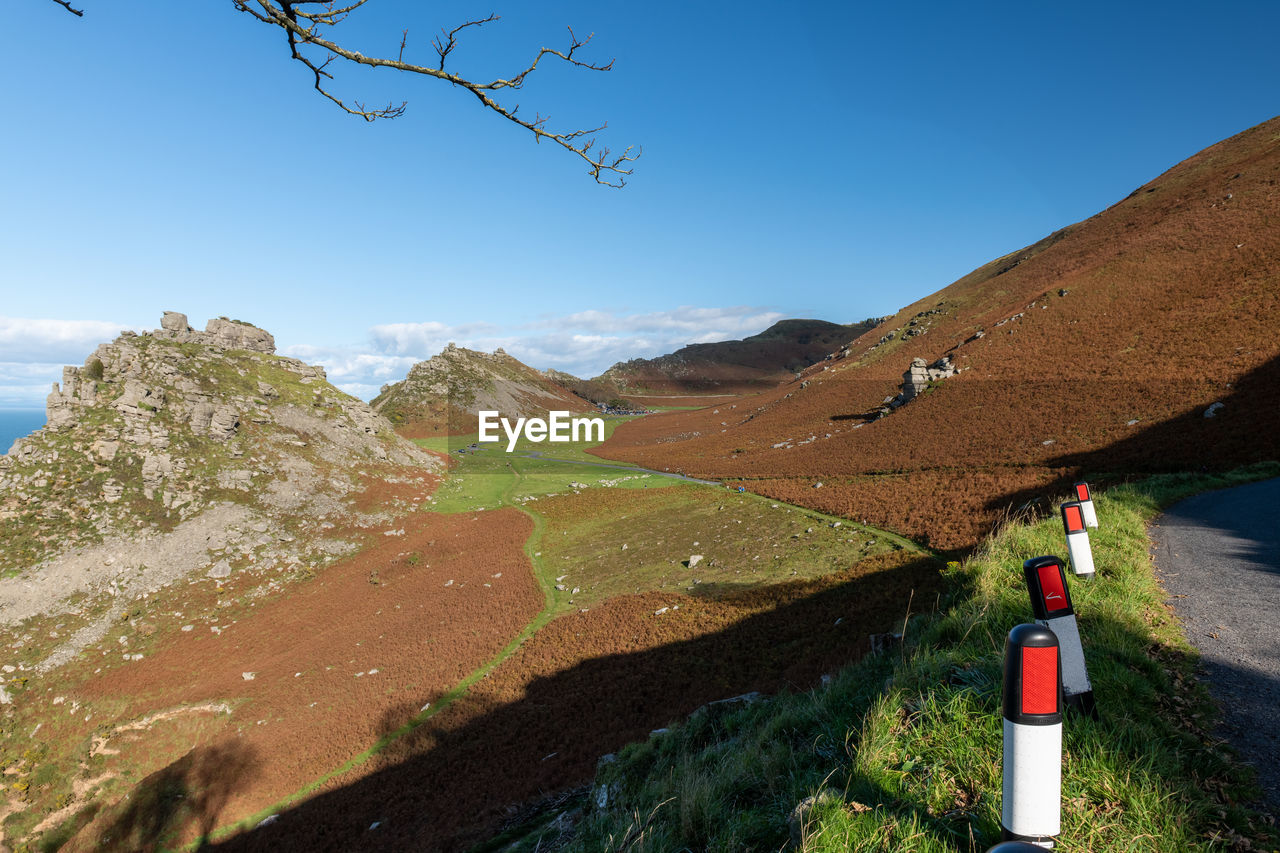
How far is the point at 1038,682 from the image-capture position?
2.22m

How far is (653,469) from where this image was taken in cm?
5106

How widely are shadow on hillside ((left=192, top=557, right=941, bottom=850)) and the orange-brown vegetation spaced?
1.59 m

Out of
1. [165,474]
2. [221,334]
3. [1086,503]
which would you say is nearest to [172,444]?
[165,474]

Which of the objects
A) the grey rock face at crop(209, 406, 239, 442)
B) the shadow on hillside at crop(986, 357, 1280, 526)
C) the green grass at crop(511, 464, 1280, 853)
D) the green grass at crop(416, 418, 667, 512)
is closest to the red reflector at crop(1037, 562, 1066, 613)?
the green grass at crop(511, 464, 1280, 853)

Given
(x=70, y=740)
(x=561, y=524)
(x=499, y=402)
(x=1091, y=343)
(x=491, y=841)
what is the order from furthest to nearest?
(x=499, y=402)
(x=561, y=524)
(x=1091, y=343)
(x=70, y=740)
(x=491, y=841)

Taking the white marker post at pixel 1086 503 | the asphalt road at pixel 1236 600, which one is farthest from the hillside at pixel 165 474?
the white marker post at pixel 1086 503

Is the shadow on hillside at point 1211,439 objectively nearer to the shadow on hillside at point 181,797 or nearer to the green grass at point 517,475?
the green grass at point 517,475

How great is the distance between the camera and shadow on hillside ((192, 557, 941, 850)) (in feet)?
39.3

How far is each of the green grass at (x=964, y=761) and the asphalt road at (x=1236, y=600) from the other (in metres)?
0.20

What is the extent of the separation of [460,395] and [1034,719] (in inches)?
4531

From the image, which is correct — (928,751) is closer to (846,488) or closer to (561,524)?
(846,488)

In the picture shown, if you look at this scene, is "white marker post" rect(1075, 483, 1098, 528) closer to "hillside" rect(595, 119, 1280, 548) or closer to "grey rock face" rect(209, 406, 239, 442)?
"hillside" rect(595, 119, 1280, 548)

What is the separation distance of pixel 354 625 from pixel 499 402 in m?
92.5

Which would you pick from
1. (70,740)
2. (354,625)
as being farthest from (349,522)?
(70,740)
